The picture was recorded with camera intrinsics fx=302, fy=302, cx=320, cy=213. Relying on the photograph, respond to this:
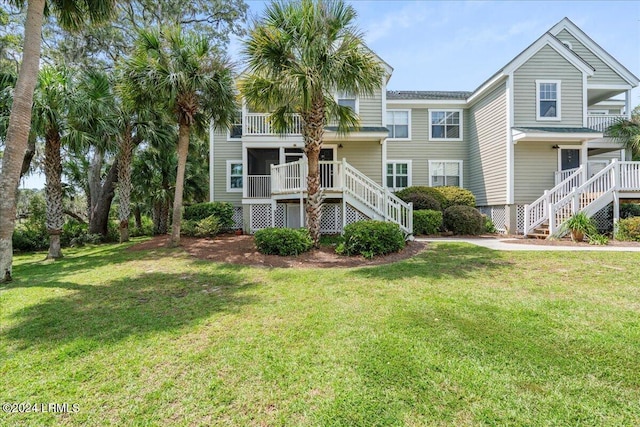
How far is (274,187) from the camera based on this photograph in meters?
12.4

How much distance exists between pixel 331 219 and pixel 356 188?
110 inches

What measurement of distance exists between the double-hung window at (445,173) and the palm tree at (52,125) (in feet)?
53.3

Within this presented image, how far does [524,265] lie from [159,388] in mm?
7642

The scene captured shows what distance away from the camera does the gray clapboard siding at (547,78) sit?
1431cm

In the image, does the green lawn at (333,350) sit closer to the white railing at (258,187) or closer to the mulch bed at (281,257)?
the mulch bed at (281,257)

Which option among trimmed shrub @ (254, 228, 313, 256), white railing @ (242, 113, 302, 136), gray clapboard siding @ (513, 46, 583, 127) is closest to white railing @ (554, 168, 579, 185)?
gray clapboard siding @ (513, 46, 583, 127)

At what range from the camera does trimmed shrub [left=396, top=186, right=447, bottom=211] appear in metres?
13.6

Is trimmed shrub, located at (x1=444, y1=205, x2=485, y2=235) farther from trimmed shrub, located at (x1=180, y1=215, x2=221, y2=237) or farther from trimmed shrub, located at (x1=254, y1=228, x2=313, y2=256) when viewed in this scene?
trimmed shrub, located at (x1=180, y1=215, x2=221, y2=237)

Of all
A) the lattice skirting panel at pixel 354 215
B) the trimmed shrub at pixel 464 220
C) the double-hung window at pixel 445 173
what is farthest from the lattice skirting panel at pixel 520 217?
the lattice skirting panel at pixel 354 215

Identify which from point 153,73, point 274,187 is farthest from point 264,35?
point 274,187

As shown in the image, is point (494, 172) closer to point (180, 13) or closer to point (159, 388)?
point (159, 388)

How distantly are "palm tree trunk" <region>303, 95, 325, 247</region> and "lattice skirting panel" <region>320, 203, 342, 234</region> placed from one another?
3806 mm

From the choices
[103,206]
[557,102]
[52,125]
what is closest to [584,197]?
[557,102]

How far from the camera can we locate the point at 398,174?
1700 centimetres
